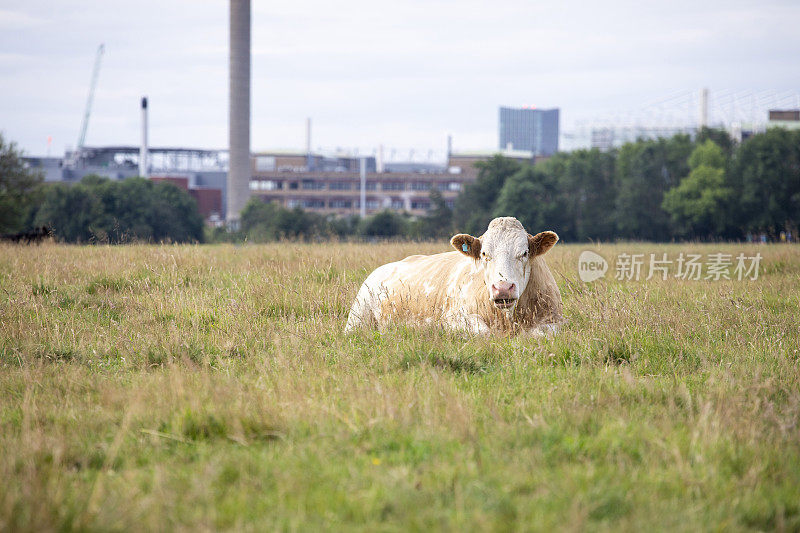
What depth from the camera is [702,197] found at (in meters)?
74.3

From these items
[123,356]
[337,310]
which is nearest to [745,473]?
[123,356]

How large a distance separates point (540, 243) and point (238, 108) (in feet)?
361

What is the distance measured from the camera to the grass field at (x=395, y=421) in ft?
11.6

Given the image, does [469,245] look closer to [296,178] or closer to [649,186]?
[649,186]

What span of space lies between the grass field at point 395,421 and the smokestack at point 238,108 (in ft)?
330

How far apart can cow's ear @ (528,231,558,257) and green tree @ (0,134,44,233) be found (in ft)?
168

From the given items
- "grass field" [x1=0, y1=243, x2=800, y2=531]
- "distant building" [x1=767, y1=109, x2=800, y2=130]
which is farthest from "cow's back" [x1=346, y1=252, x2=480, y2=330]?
"distant building" [x1=767, y1=109, x2=800, y2=130]

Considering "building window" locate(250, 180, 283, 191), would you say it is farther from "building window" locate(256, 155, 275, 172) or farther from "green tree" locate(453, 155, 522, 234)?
"green tree" locate(453, 155, 522, 234)

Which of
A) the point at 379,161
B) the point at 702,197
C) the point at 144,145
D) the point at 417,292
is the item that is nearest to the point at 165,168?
the point at 144,145

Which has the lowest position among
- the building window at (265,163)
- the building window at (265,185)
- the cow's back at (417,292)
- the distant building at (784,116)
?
the cow's back at (417,292)

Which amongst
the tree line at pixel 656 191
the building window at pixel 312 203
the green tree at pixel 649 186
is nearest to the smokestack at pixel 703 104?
the building window at pixel 312 203

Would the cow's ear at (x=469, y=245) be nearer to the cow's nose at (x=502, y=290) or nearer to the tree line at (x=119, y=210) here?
the cow's nose at (x=502, y=290)

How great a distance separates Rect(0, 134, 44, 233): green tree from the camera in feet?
169

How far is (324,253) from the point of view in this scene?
1391 cm
